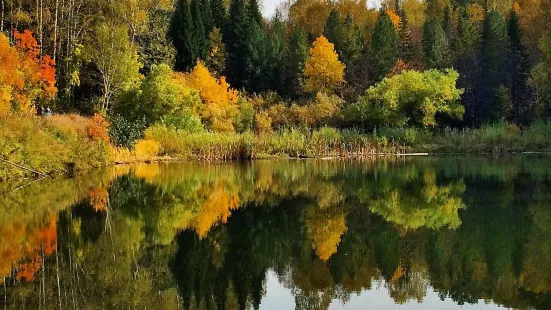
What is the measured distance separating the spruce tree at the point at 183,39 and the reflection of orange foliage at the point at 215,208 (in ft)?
106

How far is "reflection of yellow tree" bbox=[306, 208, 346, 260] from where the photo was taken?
9.70m

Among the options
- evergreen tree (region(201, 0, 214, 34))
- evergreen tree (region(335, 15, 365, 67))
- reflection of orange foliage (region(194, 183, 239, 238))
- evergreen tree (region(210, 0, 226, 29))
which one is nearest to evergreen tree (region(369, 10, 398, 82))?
evergreen tree (region(335, 15, 365, 67))

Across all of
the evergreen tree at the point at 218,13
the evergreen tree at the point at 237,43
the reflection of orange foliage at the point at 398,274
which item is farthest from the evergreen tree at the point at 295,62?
the reflection of orange foliage at the point at 398,274

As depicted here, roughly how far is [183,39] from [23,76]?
23227mm

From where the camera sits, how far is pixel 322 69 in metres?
47.4

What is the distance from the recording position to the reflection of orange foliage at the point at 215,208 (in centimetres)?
1208

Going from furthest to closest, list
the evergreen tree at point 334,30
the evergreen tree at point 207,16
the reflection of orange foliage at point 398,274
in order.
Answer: the evergreen tree at point 207,16, the evergreen tree at point 334,30, the reflection of orange foliage at point 398,274

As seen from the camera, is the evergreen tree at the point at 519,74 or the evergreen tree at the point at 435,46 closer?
the evergreen tree at the point at 519,74

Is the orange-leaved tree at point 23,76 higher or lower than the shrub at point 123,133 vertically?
higher

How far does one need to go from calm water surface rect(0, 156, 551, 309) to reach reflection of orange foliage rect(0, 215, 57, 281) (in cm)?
3

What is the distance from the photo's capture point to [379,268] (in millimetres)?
8500

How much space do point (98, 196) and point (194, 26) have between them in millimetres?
35800

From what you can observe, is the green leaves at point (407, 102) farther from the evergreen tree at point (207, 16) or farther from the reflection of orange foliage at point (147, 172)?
the evergreen tree at point (207, 16)

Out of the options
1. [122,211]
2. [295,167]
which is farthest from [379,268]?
[295,167]
